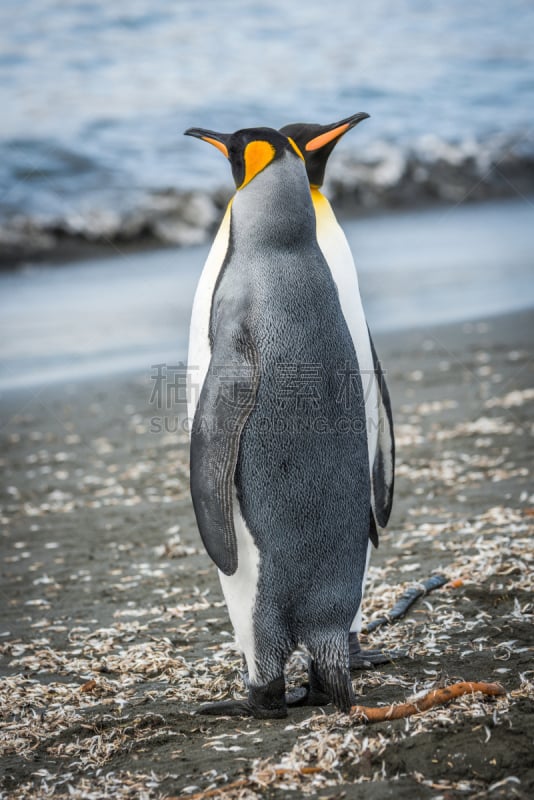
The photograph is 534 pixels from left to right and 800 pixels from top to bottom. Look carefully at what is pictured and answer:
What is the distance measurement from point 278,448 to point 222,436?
0.62 feet

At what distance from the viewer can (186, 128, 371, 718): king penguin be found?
296cm

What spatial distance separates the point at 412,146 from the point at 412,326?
19067 mm

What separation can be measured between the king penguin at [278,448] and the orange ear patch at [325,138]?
512 millimetres

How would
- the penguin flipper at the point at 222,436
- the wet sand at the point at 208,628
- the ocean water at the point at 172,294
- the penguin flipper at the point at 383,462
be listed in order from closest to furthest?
1. the wet sand at the point at 208,628
2. the penguin flipper at the point at 222,436
3. the penguin flipper at the point at 383,462
4. the ocean water at the point at 172,294

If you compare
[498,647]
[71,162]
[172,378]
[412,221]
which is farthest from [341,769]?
[71,162]

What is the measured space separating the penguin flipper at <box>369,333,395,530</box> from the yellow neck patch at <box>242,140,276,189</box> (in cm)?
88

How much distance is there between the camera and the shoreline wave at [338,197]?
21.9 metres

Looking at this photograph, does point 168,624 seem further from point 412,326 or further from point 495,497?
point 412,326

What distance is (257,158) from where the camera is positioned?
3078mm

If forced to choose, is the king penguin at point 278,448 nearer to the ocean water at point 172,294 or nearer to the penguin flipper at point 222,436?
the penguin flipper at point 222,436

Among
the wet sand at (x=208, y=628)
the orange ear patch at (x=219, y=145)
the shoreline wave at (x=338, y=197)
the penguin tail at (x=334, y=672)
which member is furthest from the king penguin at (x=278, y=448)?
the shoreline wave at (x=338, y=197)

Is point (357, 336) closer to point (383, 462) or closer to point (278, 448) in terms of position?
point (383, 462)

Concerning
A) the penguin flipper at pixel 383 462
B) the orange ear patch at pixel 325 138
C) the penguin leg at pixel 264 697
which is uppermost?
the orange ear patch at pixel 325 138

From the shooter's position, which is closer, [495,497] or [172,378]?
[495,497]
